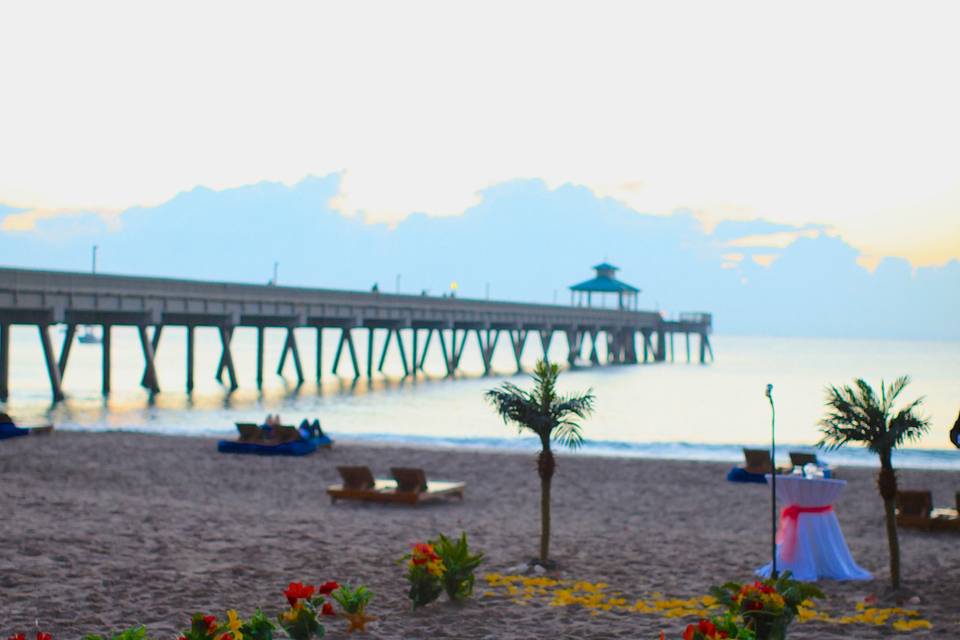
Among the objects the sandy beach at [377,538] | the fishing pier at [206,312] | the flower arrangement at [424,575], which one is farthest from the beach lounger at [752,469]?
Result: the fishing pier at [206,312]

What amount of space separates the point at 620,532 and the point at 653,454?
13.2m

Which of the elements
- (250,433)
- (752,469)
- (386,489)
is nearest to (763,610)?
(386,489)

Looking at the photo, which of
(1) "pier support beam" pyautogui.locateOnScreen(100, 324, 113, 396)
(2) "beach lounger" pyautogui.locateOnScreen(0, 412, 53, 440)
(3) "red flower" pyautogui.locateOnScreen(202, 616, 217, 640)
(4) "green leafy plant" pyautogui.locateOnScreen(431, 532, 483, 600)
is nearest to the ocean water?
(1) "pier support beam" pyautogui.locateOnScreen(100, 324, 113, 396)

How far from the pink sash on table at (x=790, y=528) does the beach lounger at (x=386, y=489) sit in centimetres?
630

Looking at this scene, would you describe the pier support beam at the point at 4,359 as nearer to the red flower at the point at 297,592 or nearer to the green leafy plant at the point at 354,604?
the green leafy plant at the point at 354,604

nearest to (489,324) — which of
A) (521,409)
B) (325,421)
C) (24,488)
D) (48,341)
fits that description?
(325,421)

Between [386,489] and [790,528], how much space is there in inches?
274

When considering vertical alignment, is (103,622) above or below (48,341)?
below

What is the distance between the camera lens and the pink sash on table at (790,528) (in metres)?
10.6

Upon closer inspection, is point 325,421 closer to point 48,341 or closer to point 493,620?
point 48,341

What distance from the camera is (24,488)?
1598 cm

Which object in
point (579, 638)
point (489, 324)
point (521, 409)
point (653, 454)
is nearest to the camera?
point (579, 638)

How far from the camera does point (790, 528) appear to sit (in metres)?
10.7

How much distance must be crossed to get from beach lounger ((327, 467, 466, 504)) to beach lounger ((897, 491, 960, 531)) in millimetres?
6421
